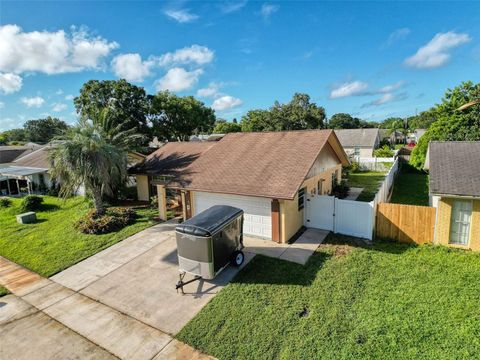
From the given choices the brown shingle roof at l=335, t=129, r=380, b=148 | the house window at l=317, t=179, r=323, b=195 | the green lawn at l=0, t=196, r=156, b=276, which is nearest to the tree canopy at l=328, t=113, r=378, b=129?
the brown shingle roof at l=335, t=129, r=380, b=148

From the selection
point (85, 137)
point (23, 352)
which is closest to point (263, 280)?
point (23, 352)

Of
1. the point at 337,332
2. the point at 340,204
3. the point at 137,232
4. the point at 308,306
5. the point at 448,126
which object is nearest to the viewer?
the point at 337,332

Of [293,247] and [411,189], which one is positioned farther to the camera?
[411,189]

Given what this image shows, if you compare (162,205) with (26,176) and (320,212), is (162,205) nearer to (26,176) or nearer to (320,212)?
(320,212)

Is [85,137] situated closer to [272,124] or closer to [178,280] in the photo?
[178,280]

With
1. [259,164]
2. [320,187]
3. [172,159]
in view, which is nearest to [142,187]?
[172,159]

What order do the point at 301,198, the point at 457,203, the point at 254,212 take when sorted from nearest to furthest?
the point at 457,203, the point at 254,212, the point at 301,198

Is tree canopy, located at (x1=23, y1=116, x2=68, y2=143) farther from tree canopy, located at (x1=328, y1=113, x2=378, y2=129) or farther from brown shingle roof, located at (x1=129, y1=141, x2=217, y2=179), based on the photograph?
tree canopy, located at (x1=328, y1=113, x2=378, y2=129)
